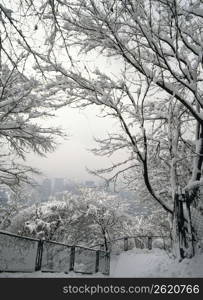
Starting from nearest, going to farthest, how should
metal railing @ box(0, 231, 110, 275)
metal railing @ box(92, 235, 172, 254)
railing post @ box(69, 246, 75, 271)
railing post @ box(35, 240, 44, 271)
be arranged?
metal railing @ box(0, 231, 110, 275), railing post @ box(35, 240, 44, 271), railing post @ box(69, 246, 75, 271), metal railing @ box(92, 235, 172, 254)

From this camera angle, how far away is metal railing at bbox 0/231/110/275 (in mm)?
7680

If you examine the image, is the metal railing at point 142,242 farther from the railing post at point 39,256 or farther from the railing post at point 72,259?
the railing post at point 39,256

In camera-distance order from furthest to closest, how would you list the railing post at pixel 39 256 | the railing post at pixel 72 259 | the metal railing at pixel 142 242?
1. the metal railing at pixel 142 242
2. the railing post at pixel 72 259
3. the railing post at pixel 39 256

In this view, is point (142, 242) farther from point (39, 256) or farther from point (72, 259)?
point (39, 256)

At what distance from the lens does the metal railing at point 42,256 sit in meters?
7.68

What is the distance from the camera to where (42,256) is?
9453 mm

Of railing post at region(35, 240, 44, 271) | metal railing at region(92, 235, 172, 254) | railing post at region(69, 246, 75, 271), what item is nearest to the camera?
railing post at region(35, 240, 44, 271)

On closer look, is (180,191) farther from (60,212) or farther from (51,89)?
(60,212)

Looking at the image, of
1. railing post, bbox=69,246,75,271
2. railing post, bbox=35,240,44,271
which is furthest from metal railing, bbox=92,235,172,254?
railing post, bbox=35,240,44,271

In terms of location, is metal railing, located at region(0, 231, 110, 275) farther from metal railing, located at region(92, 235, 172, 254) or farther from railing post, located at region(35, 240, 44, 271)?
metal railing, located at region(92, 235, 172, 254)

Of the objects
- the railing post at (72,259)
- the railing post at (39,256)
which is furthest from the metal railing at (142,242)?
the railing post at (39,256)

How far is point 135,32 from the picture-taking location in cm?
803

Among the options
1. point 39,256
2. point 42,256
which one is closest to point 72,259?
point 42,256

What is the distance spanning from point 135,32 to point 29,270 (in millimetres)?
7365
